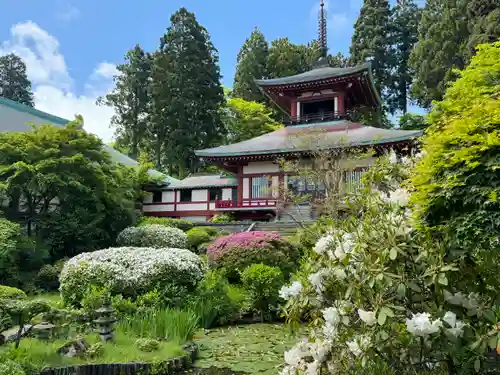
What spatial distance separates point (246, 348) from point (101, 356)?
7.10ft

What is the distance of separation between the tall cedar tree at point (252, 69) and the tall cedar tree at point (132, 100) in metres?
7.88

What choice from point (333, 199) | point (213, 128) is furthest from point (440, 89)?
point (333, 199)

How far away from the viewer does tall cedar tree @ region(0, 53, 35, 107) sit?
44469 mm

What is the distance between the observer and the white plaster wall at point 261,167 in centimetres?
2053

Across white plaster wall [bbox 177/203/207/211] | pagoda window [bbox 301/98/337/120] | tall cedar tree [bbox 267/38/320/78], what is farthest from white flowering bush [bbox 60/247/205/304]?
tall cedar tree [bbox 267/38/320/78]

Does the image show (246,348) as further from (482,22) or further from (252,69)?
(252,69)

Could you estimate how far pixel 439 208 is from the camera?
8.69ft

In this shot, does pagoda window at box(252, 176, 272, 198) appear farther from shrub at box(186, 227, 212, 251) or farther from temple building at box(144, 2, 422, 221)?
shrub at box(186, 227, 212, 251)

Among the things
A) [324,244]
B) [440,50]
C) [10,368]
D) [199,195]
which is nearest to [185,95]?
[199,195]

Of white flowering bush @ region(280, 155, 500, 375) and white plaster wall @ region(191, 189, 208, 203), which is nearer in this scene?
white flowering bush @ region(280, 155, 500, 375)

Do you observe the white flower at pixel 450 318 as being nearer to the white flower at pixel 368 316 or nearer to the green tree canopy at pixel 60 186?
the white flower at pixel 368 316

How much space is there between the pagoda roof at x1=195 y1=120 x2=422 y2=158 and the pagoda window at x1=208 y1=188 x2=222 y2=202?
512 cm

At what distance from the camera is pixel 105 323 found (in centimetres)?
602

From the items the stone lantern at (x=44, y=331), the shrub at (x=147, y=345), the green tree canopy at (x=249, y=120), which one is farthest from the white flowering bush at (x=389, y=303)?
the green tree canopy at (x=249, y=120)
